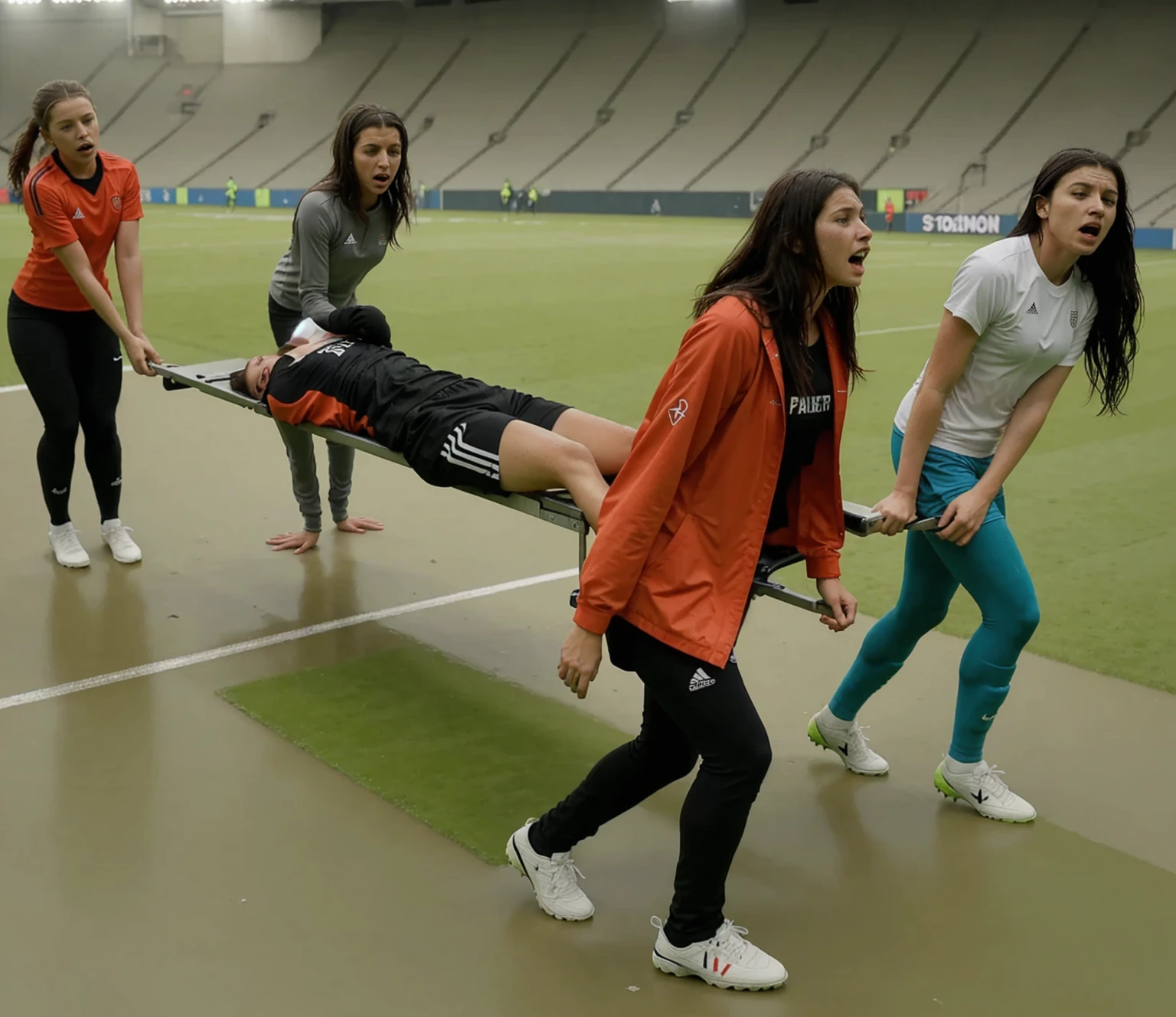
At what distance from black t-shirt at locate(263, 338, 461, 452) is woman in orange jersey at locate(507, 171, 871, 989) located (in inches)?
76.8

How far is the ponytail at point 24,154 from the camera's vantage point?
604 centimetres

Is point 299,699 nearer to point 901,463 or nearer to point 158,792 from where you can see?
point 158,792

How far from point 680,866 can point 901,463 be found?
1436mm

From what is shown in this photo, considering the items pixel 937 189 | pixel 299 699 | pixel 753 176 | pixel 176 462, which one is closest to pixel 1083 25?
pixel 937 189

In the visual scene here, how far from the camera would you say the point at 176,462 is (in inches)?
331

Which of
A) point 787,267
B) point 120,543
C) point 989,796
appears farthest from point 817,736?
point 120,543

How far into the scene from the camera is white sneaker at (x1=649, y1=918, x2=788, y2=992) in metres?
3.33

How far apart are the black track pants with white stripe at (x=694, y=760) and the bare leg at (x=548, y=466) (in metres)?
1.12

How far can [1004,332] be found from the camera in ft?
12.9

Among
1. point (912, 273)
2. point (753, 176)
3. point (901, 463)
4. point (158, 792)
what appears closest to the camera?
point (901, 463)

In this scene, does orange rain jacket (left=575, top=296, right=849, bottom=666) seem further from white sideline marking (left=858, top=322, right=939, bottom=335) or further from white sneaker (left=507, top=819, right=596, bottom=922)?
white sideline marking (left=858, top=322, right=939, bottom=335)

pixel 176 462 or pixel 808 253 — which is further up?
pixel 808 253

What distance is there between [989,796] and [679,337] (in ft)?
31.6

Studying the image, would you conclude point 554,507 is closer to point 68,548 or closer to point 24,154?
point 68,548
